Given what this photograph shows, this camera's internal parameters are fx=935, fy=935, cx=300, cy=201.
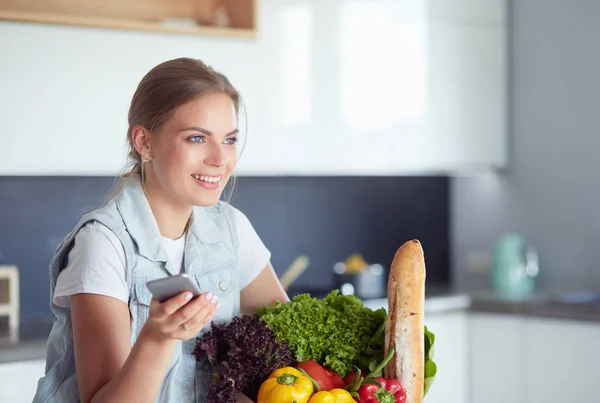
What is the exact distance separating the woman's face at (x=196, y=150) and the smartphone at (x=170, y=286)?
33cm

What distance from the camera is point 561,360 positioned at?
353 centimetres

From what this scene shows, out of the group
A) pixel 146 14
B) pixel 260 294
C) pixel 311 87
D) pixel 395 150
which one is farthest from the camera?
pixel 395 150

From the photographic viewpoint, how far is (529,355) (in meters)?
3.63

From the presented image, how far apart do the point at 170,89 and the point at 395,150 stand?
221 centimetres

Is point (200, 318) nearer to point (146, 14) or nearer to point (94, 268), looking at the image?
point (94, 268)

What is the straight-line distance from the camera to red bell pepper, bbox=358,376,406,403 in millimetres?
1564

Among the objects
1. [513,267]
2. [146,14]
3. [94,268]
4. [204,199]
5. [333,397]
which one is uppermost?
[146,14]

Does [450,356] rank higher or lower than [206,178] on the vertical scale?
lower

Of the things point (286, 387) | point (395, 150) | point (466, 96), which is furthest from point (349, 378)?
point (466, 96)

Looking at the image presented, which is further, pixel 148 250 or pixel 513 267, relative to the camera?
pixel 513 267

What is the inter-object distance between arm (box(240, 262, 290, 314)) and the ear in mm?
403

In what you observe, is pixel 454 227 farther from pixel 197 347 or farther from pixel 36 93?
pixel 197 347

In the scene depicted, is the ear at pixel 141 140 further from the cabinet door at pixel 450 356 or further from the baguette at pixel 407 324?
the cabinet door at pixel 450 356

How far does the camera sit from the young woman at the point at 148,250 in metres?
1.56
